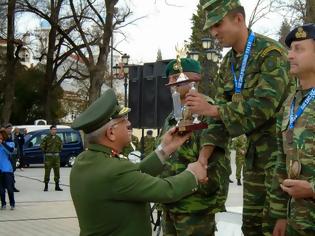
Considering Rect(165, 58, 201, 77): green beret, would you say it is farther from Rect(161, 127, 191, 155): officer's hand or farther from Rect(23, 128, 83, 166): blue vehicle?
Rect(23, 128, 83, 166): blue vehicle

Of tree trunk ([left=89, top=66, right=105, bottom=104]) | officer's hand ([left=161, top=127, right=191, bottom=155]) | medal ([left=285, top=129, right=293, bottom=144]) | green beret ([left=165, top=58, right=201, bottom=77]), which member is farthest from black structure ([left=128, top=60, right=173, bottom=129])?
tree trunk ([left=89, top=66, right=105, bottom=104])

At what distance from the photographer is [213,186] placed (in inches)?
164

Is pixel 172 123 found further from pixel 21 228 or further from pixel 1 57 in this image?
pixel 1 57

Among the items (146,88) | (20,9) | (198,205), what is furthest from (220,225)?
(20,9)

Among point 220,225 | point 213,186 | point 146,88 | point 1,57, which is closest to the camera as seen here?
point 213,186

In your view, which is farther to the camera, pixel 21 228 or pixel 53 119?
pixel 53 119

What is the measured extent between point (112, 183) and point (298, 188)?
1027 mm

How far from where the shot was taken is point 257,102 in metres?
3.39

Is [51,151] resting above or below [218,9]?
below

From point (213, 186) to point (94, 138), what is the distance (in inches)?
45.8

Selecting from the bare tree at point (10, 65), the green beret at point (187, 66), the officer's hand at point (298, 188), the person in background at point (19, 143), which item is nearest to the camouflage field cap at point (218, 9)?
the green beret at point (187, 66)

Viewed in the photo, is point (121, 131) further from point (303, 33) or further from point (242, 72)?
point (303, 33)

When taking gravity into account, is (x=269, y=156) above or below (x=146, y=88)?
below

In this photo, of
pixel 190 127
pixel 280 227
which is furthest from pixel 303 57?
pixel 280 227
